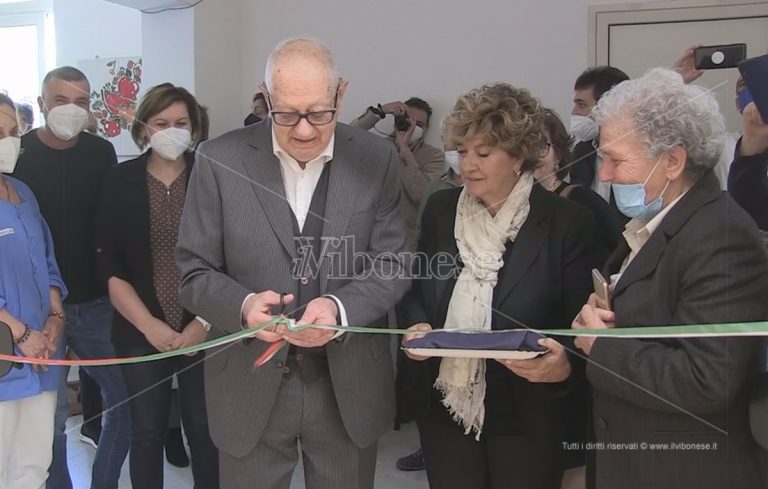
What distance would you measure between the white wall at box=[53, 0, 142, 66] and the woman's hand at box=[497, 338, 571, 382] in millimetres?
3531

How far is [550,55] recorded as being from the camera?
3613 mm

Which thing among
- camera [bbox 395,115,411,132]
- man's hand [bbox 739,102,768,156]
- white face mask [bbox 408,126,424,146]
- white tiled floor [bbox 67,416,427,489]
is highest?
camera [bbox 395,115,411,132]

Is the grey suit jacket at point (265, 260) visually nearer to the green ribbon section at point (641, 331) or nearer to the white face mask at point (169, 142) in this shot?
the green ribbon section at point (641, 331)

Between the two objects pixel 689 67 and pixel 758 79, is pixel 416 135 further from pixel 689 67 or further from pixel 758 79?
pixel 758 79

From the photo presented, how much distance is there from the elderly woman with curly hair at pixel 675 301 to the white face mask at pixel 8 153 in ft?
4.75

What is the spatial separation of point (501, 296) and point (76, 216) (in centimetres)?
146

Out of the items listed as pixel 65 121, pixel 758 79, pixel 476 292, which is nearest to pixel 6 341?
pixel 65 121

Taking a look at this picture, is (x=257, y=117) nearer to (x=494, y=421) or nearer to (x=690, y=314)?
(x=494, y=421)

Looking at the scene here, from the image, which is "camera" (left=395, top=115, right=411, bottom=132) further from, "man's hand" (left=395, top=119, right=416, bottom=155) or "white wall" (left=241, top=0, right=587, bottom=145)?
"white wall" (left=241, top=0, right=587, bottom=145)

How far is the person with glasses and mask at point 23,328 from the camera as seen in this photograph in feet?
5.88

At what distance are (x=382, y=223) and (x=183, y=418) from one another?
39.7 inches

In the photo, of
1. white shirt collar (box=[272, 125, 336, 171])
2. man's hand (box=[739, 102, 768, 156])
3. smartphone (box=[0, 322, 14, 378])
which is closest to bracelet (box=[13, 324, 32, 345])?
smartphone (box=[0, 322, 14, 378])

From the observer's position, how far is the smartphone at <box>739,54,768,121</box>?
50.2 inches

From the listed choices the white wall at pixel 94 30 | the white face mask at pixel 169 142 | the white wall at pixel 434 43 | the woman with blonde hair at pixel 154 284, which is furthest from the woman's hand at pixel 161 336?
the white wall at pixel 94 30
